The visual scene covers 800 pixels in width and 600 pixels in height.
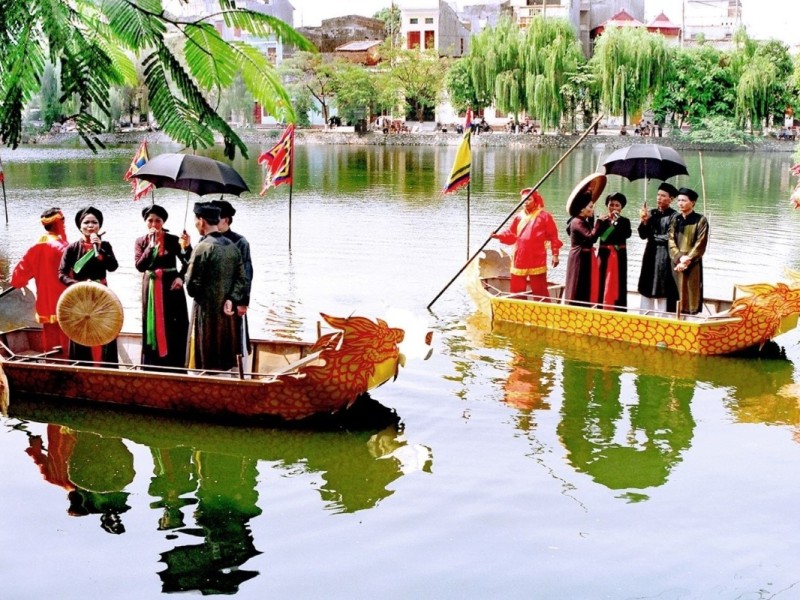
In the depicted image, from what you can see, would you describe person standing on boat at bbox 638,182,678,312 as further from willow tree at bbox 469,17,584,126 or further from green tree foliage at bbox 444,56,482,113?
green tree foliage at bbox 444,56,482,113

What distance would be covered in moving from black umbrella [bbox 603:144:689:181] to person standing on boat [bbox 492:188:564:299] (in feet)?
2.91

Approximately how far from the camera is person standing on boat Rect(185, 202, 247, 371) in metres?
7.77

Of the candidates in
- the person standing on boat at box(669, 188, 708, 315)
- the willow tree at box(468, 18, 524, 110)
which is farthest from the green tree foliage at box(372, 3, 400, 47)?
the person standing on boat at box(669, 188, 708, 315)

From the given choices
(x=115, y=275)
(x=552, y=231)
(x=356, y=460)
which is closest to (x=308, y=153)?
(x=115, y=275)

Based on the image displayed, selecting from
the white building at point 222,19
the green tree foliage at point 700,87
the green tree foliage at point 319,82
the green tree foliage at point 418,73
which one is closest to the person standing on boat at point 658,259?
the white building at point 222,19

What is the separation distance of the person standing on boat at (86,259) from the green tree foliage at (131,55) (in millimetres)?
6000

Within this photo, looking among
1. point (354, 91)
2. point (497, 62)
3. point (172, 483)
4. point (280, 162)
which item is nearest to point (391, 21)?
point (354, 91)

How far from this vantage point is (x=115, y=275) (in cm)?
1495

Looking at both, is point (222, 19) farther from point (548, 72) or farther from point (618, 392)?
point (548, 72)

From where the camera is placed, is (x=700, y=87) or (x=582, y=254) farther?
(x=700, y=87)

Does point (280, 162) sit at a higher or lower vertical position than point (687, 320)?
higher

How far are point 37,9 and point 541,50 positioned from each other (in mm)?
48777

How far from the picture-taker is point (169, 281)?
8.28m

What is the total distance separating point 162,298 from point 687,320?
5278mm
